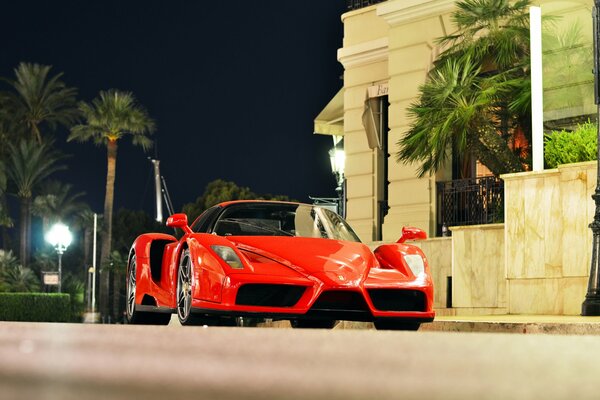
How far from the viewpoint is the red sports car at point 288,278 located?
346 inches

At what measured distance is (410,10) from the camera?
2506cm

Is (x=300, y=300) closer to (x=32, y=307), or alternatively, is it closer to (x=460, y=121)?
(x=460, y=121)

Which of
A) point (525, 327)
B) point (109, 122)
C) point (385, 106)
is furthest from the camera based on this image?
point (109, 122)

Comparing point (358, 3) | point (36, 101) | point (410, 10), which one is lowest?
point (410, 10)

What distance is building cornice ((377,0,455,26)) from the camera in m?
24.4

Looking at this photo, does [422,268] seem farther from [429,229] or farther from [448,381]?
[429,229]

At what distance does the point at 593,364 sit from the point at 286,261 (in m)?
7.59

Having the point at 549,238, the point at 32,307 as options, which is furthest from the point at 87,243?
the point at 549,238

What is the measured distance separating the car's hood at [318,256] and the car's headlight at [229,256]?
21cm

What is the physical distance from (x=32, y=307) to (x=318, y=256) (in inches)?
1772

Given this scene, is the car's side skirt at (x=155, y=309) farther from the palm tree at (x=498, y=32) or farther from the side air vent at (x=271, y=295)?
the palm tree at (x=498, y=32)

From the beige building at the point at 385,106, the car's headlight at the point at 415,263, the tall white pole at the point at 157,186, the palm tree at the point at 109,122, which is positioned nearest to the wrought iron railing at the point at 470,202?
the beige building at the point at 385,106

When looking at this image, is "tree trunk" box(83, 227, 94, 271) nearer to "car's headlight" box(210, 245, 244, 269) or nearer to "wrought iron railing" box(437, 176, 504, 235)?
"wrought iron railing" box(437, 176, 504, 235)

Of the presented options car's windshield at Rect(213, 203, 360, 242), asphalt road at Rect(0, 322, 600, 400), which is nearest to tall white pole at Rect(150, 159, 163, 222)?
car's windshield at Rect(213, 203, 360, 242)
